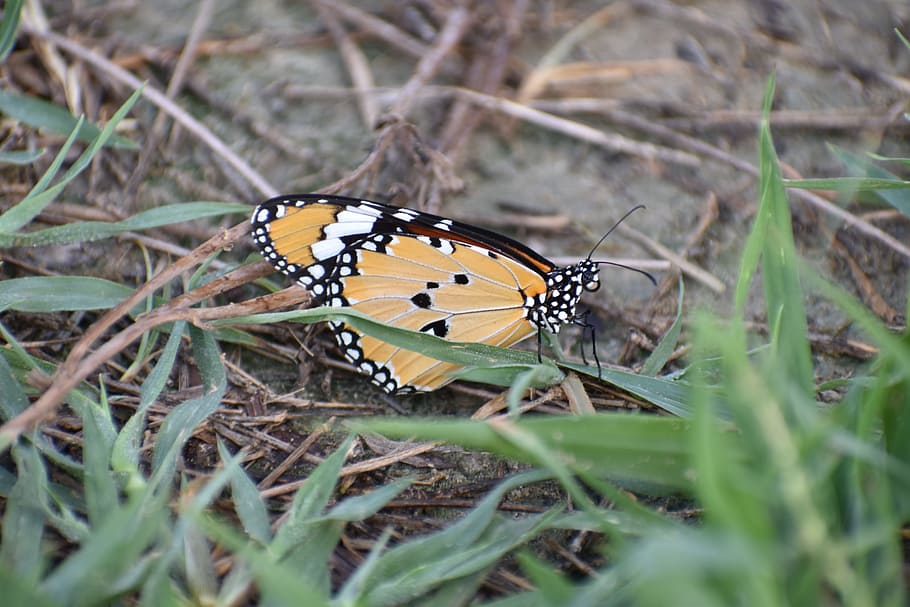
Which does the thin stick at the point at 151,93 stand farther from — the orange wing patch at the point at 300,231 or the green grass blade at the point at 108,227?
the orange wing patch at the point at 300,231

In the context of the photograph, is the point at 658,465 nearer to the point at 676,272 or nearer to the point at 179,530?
the point at 179,530

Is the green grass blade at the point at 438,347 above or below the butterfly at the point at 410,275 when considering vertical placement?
below

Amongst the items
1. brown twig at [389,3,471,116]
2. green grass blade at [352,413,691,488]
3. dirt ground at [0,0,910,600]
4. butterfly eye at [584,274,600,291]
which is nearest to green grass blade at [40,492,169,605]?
green grass blade at [352,413,691,488]

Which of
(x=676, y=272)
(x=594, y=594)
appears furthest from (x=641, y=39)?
(x=594, y=594)

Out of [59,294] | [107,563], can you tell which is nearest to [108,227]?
[59,294]

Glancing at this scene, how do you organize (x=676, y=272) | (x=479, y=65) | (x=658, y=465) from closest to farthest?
(x=658, y=465) → (x=676, y=272) → (x=479, y=65)

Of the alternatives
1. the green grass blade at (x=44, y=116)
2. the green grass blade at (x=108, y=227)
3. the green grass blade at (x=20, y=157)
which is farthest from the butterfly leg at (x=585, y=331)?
the green grass blade at (x=20, y=157)

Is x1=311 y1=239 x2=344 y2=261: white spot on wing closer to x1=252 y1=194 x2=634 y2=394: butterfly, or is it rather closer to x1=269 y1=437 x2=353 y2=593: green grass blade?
x1=252 y1=194 x2=634 y2=394: butterfly
